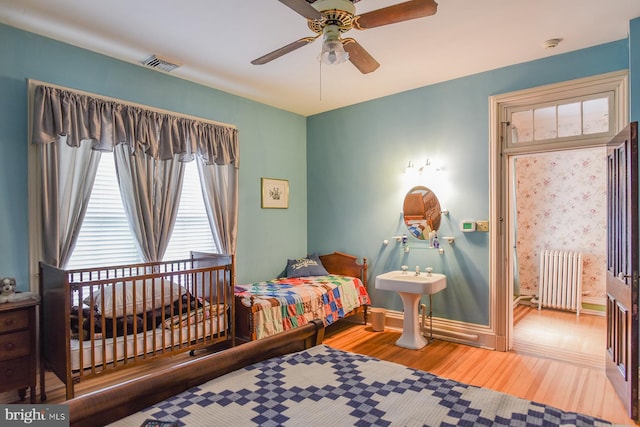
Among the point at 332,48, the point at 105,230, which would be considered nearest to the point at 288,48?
the point at 332,48

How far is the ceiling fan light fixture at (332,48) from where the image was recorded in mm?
1874

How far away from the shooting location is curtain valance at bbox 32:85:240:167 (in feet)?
8.91

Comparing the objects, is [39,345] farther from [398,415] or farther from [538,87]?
[538,87]

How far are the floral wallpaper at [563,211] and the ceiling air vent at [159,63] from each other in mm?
4593

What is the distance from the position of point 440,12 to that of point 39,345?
3.64 meters

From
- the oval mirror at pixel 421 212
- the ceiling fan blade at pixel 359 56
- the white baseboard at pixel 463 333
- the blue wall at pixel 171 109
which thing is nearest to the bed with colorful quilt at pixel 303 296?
the blue wall at pixel 171 109

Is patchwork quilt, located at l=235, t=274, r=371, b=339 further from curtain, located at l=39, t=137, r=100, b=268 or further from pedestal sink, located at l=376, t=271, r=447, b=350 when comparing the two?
curtain, located at l=39, t=137, r=100, b=268

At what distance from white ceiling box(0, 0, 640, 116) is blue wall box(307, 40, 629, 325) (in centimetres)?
17

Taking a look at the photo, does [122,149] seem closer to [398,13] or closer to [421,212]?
[398,13]

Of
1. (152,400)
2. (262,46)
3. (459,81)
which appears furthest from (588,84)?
(152,400)

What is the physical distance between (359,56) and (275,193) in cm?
256

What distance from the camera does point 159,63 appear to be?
10.5 feet

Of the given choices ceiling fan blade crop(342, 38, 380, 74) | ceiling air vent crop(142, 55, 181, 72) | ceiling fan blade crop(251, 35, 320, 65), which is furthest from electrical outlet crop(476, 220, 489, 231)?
ceiling air vent crop(142, 55, 181, 72)

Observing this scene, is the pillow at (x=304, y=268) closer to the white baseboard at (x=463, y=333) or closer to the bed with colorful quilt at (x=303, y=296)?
the bed with colorful quilt at (x=303, y=296)
